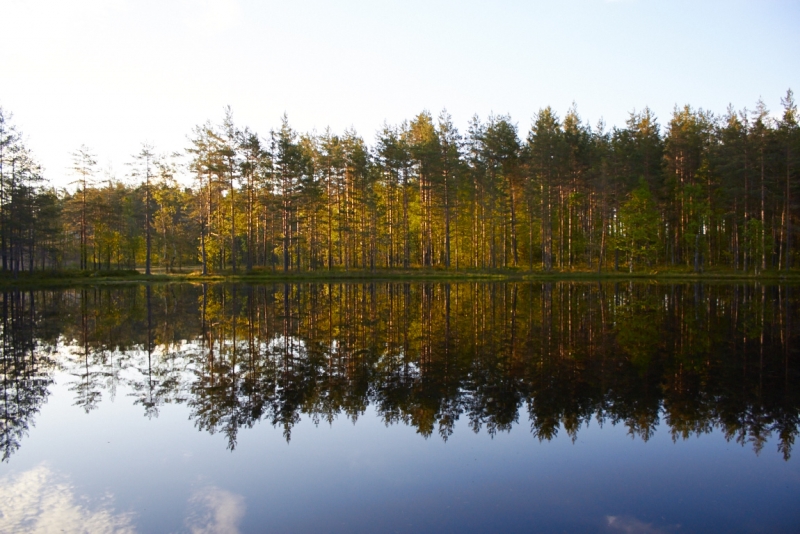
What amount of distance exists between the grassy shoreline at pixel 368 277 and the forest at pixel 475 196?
2.02 m

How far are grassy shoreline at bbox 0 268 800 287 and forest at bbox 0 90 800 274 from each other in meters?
2.02

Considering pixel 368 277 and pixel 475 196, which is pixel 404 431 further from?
pixel 475 196

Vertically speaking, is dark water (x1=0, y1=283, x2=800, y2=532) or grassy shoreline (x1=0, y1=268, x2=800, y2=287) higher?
grassy shoreline (x1=0, y1=268, x2=800, y2=287)

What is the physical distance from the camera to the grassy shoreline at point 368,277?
53062mm

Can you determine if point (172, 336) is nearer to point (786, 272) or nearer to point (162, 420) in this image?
point (162, 420)

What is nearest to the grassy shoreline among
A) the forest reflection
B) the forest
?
the forest

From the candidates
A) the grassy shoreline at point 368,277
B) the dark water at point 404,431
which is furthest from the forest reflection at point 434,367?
the grassy shoreline at point 368,277

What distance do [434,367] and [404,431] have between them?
14.8 ft

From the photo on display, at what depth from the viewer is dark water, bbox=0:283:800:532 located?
671 cm

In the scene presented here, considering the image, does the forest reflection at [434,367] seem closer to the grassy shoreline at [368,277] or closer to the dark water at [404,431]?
the dark water at [404,431]

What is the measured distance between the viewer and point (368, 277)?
184 ft

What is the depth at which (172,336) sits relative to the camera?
19797 millimetres

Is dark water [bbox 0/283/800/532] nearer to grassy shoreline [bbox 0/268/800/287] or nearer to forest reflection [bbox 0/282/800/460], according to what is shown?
forest reflection [bbox 0/282/800/460]

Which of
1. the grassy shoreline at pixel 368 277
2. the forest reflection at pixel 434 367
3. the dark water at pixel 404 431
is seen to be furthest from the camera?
the grassy shoreline at pixel 368 277
